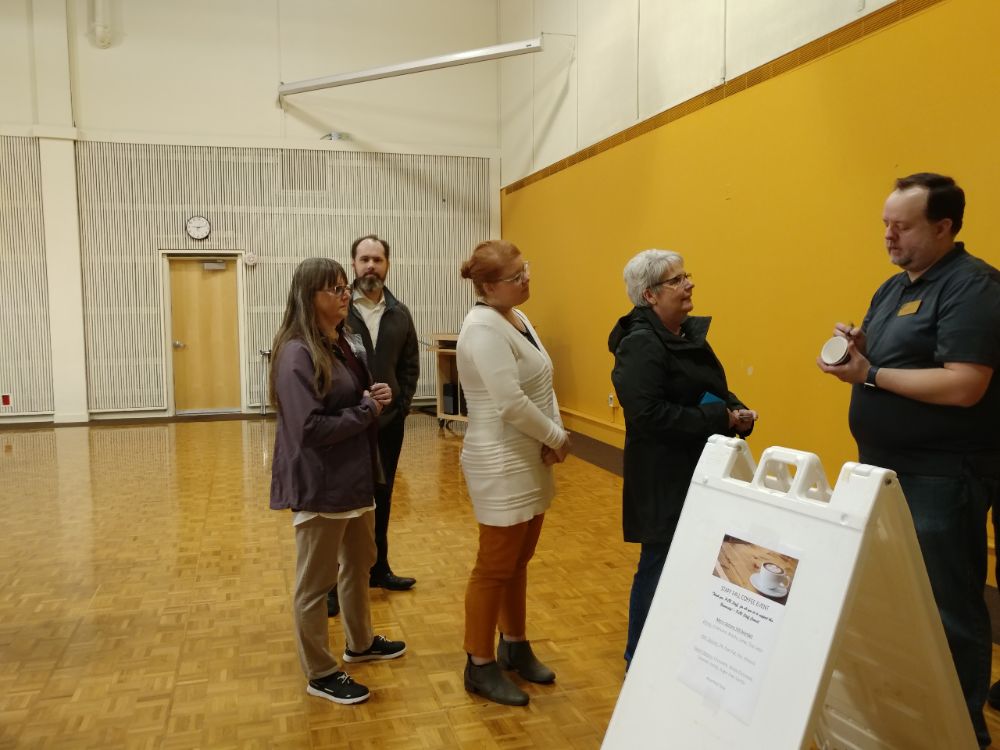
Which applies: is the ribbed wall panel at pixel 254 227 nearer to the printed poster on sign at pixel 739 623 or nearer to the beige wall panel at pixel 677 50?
the beige wall panel at pixel 677 50

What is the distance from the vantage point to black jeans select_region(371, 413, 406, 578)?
365cm

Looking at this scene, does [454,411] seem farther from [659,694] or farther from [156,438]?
[659,694]

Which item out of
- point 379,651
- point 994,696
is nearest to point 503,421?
point 379,651

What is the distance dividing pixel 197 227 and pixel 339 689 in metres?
8.77

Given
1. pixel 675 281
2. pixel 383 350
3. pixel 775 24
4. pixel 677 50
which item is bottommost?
pixel 383 350

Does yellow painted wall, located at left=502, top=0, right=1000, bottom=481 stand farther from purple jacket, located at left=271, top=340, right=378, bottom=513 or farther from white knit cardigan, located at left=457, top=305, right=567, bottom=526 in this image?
purple jacket, located at left=271, top=340, right=378, bottom=513

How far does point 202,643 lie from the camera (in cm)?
314

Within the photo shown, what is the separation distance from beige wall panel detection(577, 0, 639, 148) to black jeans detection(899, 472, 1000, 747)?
17.8 feet

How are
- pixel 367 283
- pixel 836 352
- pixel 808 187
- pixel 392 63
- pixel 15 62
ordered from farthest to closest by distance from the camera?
pixel 392 63 → pixel 15 62 → pixel 808 187 → pixel 367 283 → pixel 836 352

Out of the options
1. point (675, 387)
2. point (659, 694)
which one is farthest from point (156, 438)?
point (659, 694)

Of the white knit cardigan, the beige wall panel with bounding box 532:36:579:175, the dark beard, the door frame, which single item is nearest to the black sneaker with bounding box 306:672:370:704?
the white knit cardigan

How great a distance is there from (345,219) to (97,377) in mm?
3796

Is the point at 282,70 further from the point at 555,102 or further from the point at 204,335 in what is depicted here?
the point at 555,102

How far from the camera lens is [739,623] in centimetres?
161
